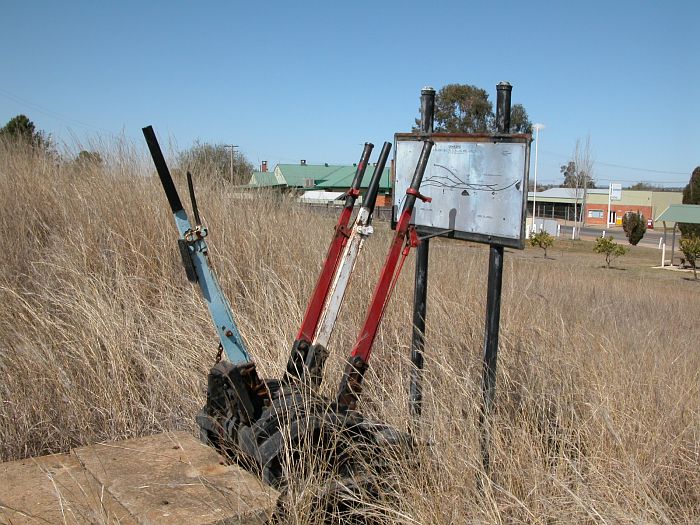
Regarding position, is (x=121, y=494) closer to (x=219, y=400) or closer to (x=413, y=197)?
(x=219, y=400)

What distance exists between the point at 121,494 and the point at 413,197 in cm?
183

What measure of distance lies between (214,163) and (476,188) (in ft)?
17.6

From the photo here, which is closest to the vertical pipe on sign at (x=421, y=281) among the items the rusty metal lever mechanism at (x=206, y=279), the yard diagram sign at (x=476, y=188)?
the yard diagram sign at (x=476, y=188)

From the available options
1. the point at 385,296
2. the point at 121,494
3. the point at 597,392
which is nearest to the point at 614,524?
the point at 597,392

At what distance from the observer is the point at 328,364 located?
4.17m

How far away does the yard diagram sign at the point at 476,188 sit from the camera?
3.58 m

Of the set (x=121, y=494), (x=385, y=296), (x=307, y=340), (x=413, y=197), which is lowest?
(x=121, y=494)

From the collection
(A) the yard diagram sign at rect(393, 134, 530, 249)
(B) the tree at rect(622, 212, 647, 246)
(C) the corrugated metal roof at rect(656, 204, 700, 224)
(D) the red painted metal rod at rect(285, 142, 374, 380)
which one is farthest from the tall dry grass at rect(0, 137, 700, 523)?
(B) the tree at rect(622, 212, 647, 246)

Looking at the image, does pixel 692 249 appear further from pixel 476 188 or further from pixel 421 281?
pixel 476 188

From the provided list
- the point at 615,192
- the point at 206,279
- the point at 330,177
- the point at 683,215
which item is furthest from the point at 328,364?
the point at 615,192

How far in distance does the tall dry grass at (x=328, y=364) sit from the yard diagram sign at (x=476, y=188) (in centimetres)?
78

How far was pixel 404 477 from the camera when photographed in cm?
277

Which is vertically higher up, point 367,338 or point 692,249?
point 367,338

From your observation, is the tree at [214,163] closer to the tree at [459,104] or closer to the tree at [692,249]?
the tree at [692,249]
